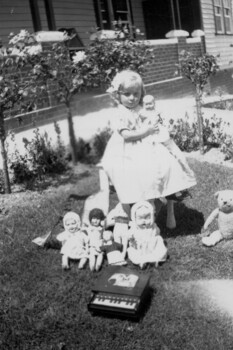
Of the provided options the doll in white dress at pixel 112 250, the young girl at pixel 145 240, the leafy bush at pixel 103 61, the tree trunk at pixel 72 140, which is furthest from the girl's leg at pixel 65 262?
the leafy bush at pixel 103 61

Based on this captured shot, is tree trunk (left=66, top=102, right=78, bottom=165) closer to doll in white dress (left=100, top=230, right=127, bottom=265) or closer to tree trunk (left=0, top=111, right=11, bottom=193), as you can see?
tree trunk (left=0, top=111, right=11, bottom=193)

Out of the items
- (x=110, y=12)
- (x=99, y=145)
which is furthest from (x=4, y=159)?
(x=110, y=12)

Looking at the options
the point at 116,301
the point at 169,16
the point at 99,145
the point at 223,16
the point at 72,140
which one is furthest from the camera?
the point at 223,16

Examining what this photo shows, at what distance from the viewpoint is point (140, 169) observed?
13.4ft

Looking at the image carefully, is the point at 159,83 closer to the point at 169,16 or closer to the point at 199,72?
the point at 169,16

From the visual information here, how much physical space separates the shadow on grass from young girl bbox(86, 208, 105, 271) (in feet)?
2.62

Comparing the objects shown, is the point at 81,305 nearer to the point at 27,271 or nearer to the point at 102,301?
the point at 102,301

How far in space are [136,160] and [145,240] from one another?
30.2 inches

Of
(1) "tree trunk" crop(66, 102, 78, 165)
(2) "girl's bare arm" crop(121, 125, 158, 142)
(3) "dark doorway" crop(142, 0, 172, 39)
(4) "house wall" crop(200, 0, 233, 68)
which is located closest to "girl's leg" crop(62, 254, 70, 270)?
(2) "girl's bare arm" crop(121, 125, 158, 142)

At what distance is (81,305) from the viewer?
11.1 feet

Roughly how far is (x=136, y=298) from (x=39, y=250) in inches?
60.7

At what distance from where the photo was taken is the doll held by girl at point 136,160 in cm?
409

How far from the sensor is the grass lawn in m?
2.94

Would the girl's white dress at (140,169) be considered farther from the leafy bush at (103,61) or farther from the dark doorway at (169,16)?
the dark doorway at (169,16)
